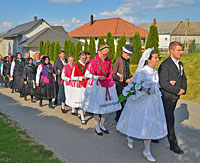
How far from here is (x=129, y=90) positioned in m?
4.54

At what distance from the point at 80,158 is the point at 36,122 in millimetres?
2809

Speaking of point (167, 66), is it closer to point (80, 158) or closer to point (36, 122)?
point (80, 158)

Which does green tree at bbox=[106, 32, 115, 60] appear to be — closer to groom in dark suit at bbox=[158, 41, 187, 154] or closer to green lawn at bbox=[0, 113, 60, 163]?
green lawn at bbox=[0, 113, 60, 163]

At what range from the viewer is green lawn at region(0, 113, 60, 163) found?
13.4 ft

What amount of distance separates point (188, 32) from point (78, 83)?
220 ft

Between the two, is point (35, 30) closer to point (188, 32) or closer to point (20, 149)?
point (20, 149)

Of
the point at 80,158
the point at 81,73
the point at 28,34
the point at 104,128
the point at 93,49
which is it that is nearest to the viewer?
the point at 80,158

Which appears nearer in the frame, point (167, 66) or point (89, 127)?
point (167, 66)

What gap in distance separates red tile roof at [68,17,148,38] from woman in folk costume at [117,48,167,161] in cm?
3699

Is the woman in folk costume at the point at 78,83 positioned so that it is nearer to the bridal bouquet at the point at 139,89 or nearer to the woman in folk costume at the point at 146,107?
the bridal bouquet at the point at 139,89

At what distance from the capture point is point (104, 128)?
19.4ft

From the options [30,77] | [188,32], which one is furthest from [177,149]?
[188,32]

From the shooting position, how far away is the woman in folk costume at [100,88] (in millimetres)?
5438

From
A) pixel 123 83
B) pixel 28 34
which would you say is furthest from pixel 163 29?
pixel 123 83
